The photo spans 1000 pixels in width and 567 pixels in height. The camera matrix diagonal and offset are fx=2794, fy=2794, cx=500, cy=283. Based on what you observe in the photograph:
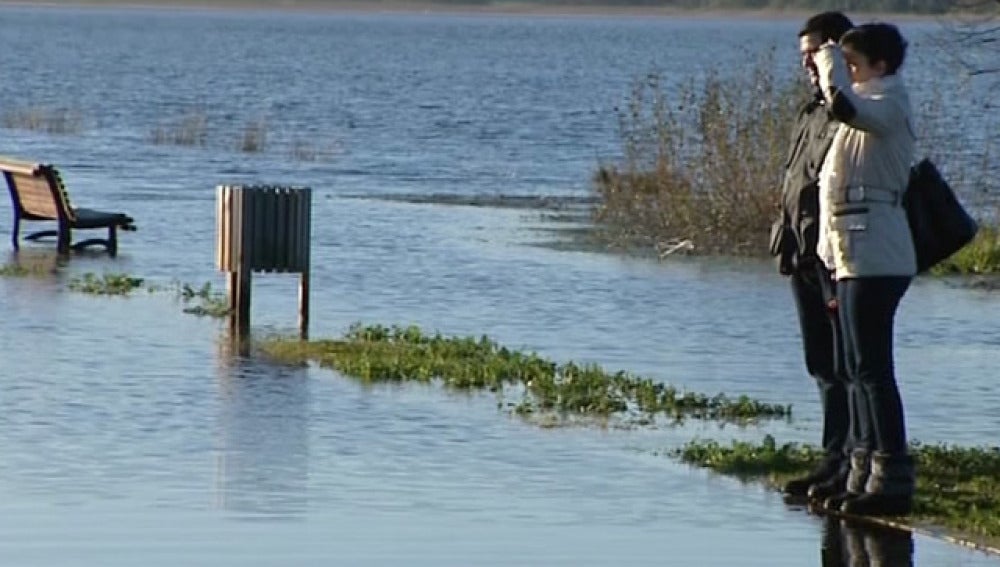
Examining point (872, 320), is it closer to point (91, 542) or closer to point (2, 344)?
point (91, 542)

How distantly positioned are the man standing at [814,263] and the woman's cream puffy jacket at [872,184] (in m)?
0.23

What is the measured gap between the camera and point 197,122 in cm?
5316

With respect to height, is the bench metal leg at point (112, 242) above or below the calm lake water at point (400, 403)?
below

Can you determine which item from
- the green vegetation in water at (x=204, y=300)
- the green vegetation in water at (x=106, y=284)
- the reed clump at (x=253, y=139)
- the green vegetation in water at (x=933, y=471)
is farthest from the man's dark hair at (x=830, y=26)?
the reed clump at (x=253, y=139)

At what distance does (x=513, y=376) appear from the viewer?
1585cm

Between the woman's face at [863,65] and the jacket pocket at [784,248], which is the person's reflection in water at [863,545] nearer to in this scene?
the jacket pocket at [784,248]

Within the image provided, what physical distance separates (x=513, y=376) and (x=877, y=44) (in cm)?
492

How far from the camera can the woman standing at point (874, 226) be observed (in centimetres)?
1135

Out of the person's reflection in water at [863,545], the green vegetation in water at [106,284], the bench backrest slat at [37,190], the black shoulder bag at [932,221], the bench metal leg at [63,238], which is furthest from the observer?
the bench backrest slat at [37,190]

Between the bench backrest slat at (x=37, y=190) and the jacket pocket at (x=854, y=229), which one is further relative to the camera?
the bench backrest slat at (x=37, y=190)

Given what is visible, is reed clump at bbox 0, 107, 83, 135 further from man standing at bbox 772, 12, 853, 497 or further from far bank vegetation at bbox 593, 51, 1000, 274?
man standing at bbox 772, 12, 853, 497

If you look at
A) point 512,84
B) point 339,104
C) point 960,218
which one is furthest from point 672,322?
point 512,84

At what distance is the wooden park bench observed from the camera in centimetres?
2423

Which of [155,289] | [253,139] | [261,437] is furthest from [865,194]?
[253,139]
